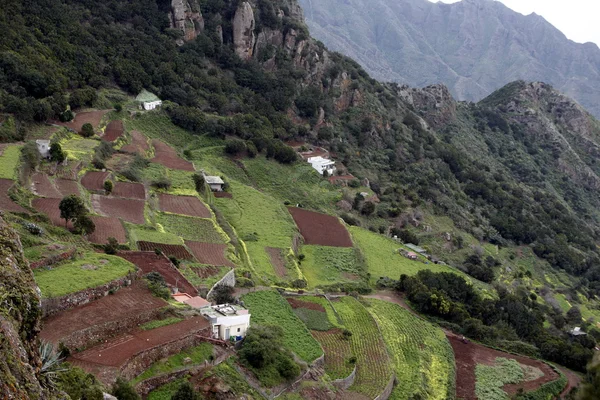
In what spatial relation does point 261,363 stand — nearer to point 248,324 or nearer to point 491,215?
point 248,324

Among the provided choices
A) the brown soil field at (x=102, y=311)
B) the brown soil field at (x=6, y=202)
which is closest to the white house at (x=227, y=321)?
the brown soil field at (x=102, y=311)

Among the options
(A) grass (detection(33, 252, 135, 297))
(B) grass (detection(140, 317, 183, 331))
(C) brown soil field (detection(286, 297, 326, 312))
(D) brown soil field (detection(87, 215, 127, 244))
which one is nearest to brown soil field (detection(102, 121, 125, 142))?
(D) brown soil field (detection(87, 215, 127, 244))

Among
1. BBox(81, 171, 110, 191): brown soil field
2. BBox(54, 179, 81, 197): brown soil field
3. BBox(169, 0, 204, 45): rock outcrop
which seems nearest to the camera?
BBox(54, 179, 81, 197): brown soil field

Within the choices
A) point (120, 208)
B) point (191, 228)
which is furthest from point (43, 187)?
point (191, 228)

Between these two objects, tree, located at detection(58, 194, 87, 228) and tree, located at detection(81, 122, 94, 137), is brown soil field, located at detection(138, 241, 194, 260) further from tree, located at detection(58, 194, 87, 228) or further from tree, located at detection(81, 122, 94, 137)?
tree, located at detection(81, 122, 94, 137)

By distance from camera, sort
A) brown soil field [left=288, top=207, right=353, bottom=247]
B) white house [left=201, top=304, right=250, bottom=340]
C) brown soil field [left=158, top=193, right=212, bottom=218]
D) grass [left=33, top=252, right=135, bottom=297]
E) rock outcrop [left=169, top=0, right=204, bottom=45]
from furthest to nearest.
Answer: rock outcrop [left=169, top=0, right=204, bottom=45] < brown soil field [left=288, top=207, right=353, bottom=247] < brown soil field [left=158, top=193, right=212, bottom=218] < white house [left=201, top=304, right=250, bottom=340] < grass [left=33, top=252, right=135, bottom=297]

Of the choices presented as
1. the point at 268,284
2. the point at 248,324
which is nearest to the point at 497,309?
the point at 268,284

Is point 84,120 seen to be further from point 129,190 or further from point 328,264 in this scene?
point 328,264
